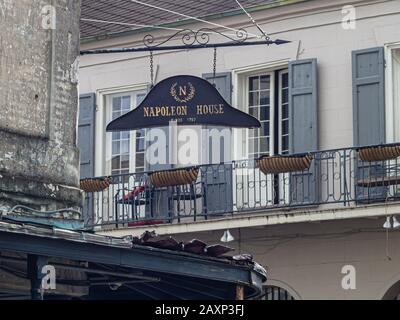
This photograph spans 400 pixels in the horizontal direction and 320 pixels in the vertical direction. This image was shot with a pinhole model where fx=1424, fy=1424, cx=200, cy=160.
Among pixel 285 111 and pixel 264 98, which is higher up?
pixel 264 98

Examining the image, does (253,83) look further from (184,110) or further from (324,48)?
(184,110)

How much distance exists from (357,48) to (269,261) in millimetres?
3550

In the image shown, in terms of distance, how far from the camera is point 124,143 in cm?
2395

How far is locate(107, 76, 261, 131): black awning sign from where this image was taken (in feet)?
66.0

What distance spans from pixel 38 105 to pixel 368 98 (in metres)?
7.04

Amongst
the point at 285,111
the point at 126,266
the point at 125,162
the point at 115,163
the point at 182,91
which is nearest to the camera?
the point at 126,266

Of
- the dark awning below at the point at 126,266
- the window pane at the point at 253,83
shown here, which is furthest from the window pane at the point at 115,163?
the dark awning below at the point at 126,266

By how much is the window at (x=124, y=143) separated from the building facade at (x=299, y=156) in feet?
0.12

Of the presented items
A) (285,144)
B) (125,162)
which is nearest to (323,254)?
(285,144)

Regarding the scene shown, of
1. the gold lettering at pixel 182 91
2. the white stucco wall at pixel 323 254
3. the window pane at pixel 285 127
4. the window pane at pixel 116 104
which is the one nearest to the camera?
the gold lettering at pixel 182 91

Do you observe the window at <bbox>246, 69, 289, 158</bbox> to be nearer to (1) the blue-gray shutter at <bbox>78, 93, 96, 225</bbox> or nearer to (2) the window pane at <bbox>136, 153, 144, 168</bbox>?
(2) the window pane at <bbox>136, 153, 144, 168</bbox>

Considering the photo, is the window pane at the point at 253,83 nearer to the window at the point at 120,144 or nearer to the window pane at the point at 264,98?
the window pane at the point at 264,98

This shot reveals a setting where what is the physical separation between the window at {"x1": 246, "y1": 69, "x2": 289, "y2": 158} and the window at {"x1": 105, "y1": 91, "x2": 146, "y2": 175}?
6.67 ft

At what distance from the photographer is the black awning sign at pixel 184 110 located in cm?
2011
